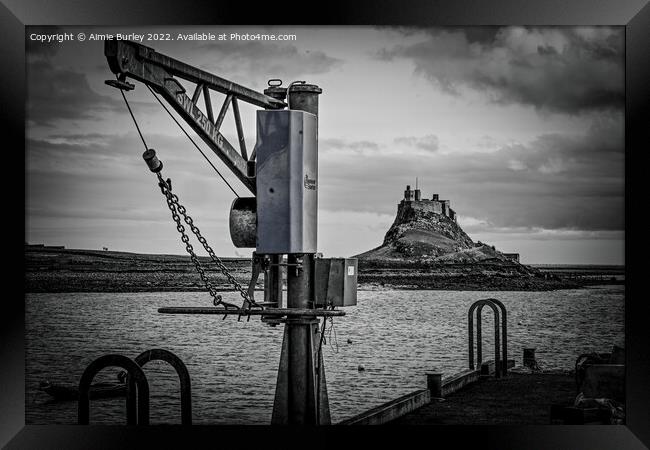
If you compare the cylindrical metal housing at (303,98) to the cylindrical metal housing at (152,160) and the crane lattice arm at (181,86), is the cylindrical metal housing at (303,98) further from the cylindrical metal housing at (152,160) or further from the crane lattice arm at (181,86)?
the cylindrical metal housing at (152,160)

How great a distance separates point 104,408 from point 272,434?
12514 millimetres

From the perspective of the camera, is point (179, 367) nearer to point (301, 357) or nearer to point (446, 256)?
point (301, 357)

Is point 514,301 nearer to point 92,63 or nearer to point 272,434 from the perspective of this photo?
point 92,63

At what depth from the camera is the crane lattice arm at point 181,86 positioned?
352 inches

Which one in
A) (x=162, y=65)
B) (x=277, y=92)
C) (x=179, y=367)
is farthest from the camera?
(x=277, y=92)

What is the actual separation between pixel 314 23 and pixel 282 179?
1834mm

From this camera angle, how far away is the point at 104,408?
21312 mm

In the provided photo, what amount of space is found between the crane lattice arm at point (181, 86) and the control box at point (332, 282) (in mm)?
1057

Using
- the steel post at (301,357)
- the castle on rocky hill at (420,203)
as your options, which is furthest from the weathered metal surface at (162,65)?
the castle on rocky hill at (420,203)

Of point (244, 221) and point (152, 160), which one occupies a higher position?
point (152, 160)

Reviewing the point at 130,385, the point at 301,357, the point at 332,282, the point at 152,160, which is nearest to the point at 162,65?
the point at 152,160

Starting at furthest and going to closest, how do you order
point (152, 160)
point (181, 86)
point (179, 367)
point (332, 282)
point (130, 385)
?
point (332, 282), point (181, 86), point (152, 160), point (179, 367), point (130, 385)

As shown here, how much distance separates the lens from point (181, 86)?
9578 millimetres
